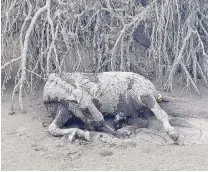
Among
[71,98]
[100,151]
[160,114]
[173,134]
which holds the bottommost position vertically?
[100,151]

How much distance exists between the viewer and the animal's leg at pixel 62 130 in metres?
3.26

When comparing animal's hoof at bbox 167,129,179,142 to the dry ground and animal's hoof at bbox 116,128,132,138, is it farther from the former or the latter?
animal's hoof at bbox 116,128,132,138

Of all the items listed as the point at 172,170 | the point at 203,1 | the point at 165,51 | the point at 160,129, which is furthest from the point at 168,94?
the point at 172,170

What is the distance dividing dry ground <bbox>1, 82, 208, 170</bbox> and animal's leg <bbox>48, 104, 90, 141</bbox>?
59 mm

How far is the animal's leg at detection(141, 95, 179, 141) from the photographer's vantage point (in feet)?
10.6

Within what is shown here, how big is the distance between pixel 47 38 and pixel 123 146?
1603 mm

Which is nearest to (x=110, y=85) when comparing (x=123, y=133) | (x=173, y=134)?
(x=123, y=133)

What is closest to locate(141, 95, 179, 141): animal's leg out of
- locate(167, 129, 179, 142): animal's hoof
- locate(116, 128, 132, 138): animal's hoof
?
locate(167, 129, 179, 142): animal's hoof

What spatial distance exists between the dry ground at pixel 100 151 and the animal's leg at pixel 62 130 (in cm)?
6

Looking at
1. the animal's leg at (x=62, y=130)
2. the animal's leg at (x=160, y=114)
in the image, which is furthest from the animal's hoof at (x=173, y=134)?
the animal's leg at (x=62, y=130)

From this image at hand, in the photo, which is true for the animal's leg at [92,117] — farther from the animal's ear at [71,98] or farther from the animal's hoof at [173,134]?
the animal's hoof at [173,134]

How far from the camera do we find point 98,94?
11.9 ft

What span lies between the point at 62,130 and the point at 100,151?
45 centimetres

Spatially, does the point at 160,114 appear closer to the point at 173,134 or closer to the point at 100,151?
the point at 173,134
